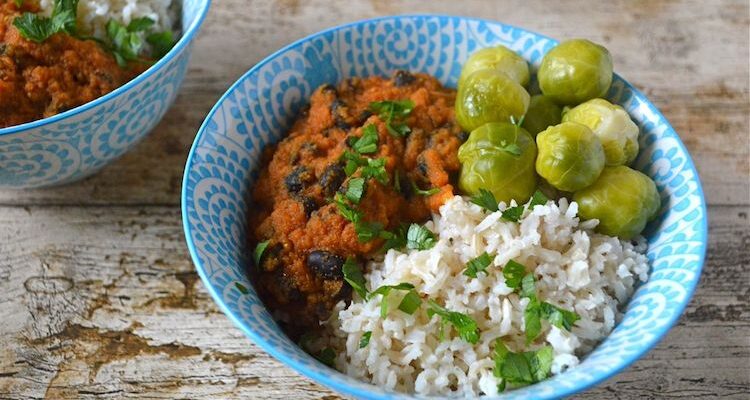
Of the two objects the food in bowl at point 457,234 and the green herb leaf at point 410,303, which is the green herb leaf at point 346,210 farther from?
the green herb leaf at point 410,303

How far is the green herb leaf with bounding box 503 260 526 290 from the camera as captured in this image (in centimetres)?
201

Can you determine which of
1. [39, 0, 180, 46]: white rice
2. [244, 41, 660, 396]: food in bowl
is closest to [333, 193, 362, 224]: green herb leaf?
[244, 41, 660, 396]: food in bowl

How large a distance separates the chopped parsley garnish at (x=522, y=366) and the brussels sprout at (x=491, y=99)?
769 millimetres

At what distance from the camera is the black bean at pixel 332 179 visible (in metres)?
2.21

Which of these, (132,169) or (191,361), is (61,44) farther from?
(191,361)

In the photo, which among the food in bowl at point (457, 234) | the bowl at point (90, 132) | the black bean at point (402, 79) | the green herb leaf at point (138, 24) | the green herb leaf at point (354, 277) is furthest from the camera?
the green herb leaf at point (138, 24)

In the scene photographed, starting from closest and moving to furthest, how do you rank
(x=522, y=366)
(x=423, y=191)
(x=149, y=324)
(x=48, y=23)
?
(x=522, y=366) → (x=423, y=191) → (x=149, y=324) → (x=48, y=23)

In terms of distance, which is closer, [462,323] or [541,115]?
[462,323]

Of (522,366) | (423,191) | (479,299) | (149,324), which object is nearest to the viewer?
(522,366)

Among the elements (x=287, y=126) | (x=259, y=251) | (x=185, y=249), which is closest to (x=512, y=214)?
(x=259, y=251)

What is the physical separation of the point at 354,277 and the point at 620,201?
0.84 meters

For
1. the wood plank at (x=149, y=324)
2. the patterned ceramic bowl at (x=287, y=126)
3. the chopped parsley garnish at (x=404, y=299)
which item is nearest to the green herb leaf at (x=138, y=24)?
the patterned ceramic bowl at (x=287, y=126)

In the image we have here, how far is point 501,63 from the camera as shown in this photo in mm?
2441

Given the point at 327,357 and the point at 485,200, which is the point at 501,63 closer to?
the point at 485,200
